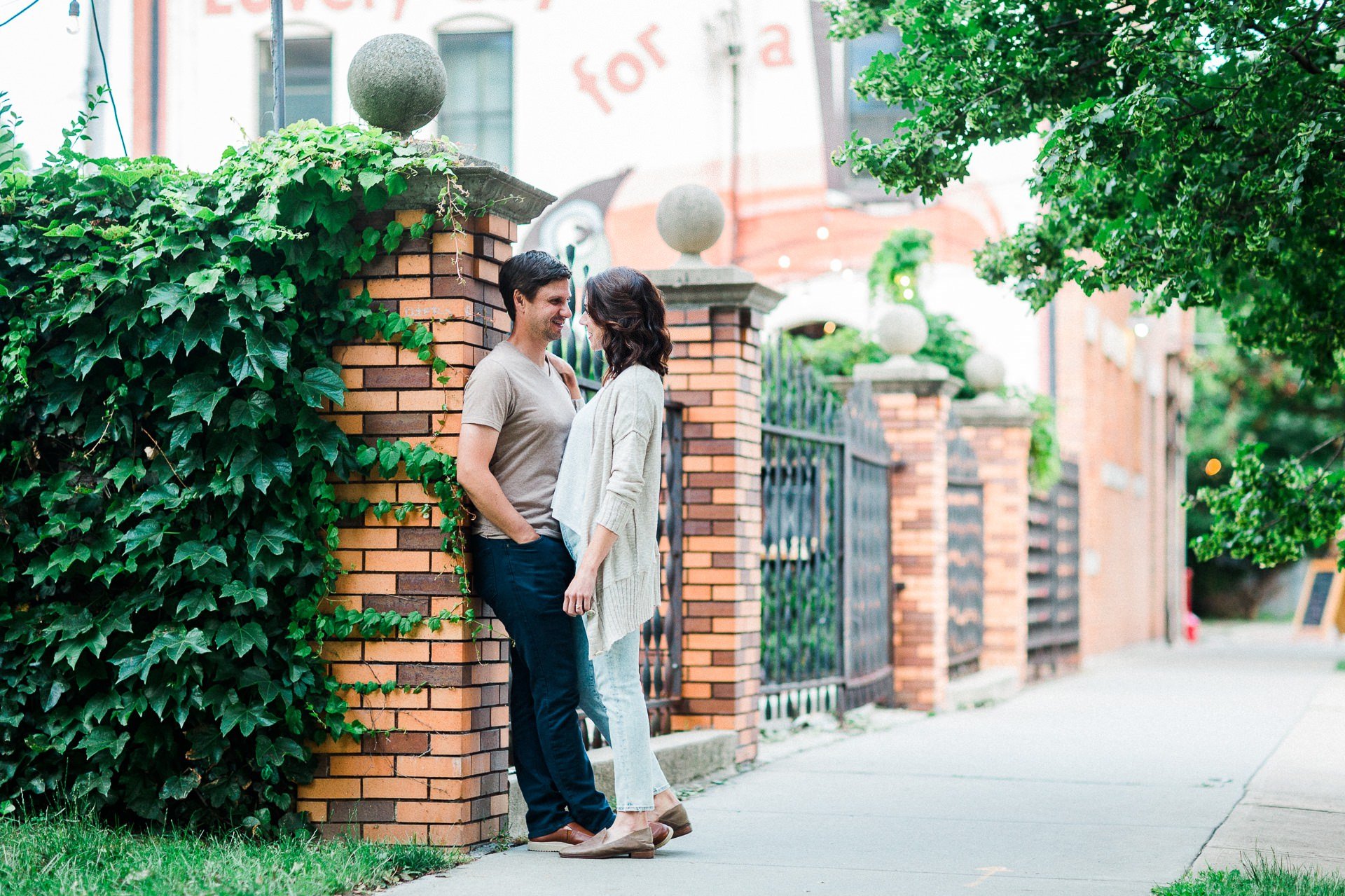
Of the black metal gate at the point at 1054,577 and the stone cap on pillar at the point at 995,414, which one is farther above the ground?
the stone cap on pillar at the point at 995,414

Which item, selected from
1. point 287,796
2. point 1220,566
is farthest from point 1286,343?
point 1220,566

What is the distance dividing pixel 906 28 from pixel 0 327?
11.6 ft

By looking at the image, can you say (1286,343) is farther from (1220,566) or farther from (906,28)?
(1220,566)

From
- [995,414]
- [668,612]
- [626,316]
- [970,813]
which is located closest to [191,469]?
[626,316]

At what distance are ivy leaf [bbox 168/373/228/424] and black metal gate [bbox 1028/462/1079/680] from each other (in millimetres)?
10050

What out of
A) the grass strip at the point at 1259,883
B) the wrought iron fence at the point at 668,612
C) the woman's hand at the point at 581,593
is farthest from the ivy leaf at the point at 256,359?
the grass strip at the point at 1259,883

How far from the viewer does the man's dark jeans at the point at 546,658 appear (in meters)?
4.80

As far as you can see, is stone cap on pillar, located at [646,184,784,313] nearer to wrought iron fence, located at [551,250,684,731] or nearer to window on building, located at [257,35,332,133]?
wrought iron fence, located at [551,250,684,731]

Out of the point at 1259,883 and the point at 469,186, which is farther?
the point at 469,186

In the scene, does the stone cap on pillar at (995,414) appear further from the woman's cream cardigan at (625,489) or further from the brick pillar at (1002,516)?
the woman's cream cardigan at (625,489)

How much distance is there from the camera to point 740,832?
5488 millimetres

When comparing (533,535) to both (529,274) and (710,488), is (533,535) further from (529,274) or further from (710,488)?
(710,488)

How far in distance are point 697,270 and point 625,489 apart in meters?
2.86

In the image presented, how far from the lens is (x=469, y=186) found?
4.94m
